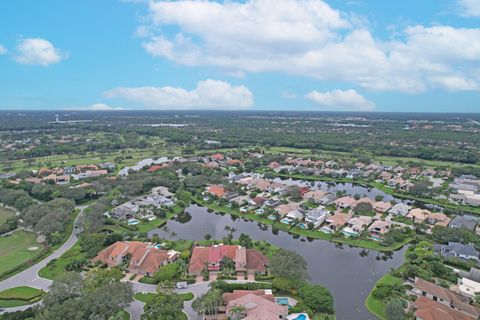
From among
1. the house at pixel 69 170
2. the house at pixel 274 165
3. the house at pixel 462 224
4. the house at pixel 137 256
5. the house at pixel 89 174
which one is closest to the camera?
the house at pixel 137 256

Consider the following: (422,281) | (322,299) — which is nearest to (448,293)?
(422,281)

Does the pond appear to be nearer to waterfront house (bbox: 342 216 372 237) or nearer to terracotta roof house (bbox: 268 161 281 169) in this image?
waterfront house (bbox: 342 216 372 237)

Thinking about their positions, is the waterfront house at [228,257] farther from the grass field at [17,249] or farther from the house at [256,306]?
the grass field at [17,249]

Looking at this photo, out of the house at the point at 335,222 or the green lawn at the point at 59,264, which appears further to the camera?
the house at the point at 335,222

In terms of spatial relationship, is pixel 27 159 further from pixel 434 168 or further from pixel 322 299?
pixel 434 168

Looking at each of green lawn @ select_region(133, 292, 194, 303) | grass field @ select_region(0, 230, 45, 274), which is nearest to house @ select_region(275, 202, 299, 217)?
green lawn @ select_region(133, 292, 194, 303)

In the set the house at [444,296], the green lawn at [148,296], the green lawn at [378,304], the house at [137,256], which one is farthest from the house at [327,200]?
the green lawn at [148,296]

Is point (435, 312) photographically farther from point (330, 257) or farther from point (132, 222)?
point (132, 222)

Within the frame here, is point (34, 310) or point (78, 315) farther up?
point (78, 315)
